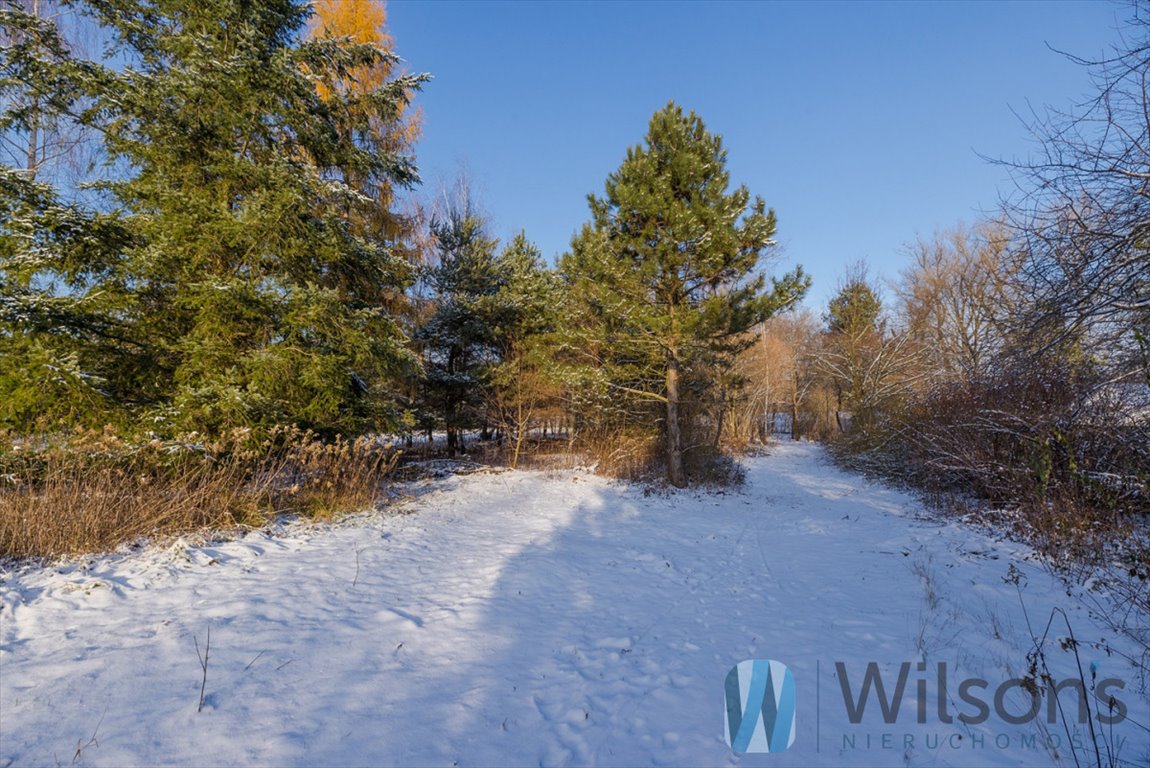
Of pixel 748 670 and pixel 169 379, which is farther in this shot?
pixel 169 379

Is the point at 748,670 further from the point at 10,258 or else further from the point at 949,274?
the point at 949,274

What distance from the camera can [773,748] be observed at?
7.72 ft

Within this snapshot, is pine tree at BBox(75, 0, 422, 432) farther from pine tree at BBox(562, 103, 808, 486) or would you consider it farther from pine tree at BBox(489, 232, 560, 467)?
pine tree at BBox(489, 232, 560, 467)

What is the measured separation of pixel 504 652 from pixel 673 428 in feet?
28.6

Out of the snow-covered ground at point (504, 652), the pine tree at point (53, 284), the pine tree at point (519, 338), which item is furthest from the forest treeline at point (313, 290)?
the pine tree at point (519, 338)

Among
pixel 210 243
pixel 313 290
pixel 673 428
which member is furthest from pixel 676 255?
pixel 210 243

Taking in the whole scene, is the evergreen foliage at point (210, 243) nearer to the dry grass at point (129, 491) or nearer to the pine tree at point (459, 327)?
the dry grass at point (129, 491)

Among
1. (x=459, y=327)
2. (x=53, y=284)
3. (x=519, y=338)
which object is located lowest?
(x=53, y=284)

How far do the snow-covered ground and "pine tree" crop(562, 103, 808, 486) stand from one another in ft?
18.9

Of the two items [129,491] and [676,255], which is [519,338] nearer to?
[676,255]

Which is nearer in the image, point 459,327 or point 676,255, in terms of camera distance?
point 676,255

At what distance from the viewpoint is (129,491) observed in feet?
16.0

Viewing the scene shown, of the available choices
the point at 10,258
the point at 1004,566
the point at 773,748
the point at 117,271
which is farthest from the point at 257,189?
the point at 1004,566

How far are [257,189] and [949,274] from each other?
2520 cm
